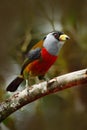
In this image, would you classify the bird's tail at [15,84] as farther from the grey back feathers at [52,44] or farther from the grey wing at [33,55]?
the grey back feathers at [52,44]

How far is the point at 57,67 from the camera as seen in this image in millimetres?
2689

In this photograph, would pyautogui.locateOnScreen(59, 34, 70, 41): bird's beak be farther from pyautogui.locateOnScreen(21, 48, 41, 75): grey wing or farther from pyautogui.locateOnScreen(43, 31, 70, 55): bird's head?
pyautogui.locateOnScreen(21, 48, 41, 75): grey wing

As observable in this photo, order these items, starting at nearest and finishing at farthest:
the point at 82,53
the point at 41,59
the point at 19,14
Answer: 1. the point at 41,59
2. the point at 82,53
3. the point at 19,14

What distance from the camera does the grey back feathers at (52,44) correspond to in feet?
7.54

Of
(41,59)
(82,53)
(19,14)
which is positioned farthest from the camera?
(19,14)

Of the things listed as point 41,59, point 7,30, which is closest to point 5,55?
point 7,30

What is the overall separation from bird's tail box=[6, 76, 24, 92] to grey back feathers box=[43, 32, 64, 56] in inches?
9.9

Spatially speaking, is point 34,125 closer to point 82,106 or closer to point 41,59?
point 82,106

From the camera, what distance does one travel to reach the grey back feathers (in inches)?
90.4

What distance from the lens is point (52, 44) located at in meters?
2.32

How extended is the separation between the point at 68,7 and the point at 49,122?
2.35ft

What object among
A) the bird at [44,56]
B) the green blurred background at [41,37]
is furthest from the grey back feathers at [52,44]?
the green blurred background at [41,37]

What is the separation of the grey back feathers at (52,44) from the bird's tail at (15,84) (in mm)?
251

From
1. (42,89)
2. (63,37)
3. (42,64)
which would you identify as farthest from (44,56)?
(42,89)
